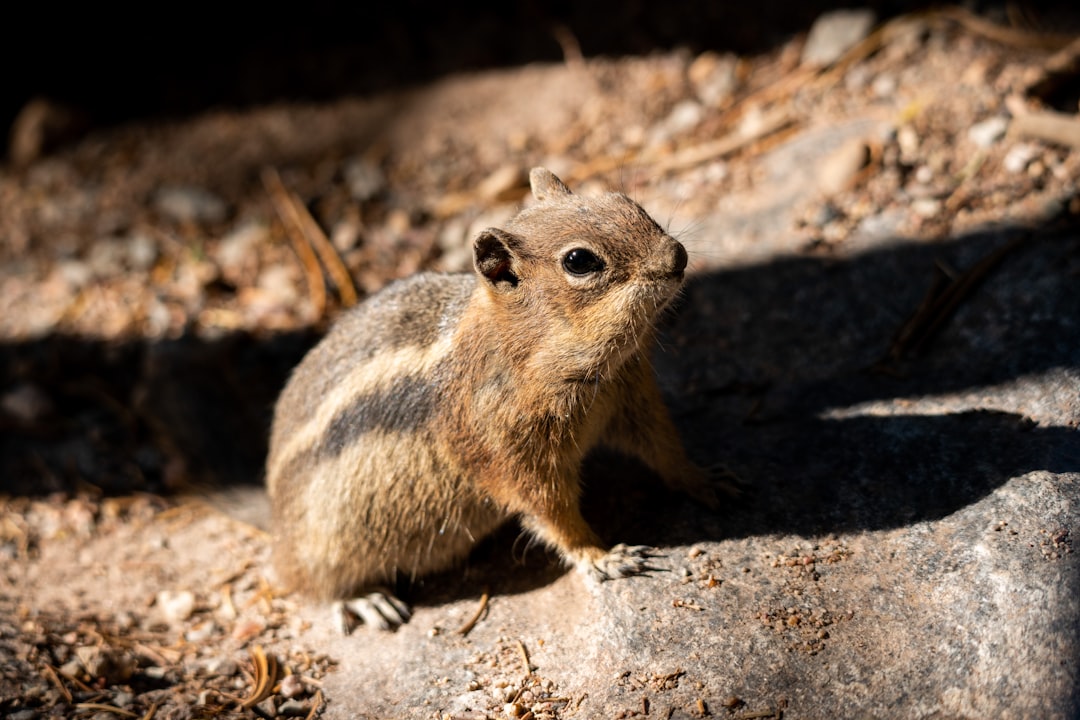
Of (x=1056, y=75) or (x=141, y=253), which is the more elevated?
(x=141, y=253)

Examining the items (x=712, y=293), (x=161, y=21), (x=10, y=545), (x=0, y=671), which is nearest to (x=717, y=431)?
(x=712, y=293)

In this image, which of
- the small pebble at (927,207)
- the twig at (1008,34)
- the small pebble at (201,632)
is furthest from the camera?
the twig at (1008,34)

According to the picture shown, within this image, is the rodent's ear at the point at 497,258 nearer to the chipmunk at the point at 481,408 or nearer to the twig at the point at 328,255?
the chipmunk at the point at 481,408

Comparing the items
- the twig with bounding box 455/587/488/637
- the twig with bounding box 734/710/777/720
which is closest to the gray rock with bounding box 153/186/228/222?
the twig with bounding box 455/587/488/637

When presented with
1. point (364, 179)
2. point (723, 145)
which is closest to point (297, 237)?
point (364, 179)

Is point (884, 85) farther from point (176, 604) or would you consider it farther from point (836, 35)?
point (176, 604)

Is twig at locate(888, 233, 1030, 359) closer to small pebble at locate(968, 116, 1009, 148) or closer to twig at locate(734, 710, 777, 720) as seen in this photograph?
small pebble at locate(968, 116, 1009, 148)

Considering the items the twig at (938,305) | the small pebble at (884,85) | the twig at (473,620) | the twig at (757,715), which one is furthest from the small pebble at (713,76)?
the twig at (757,715)
